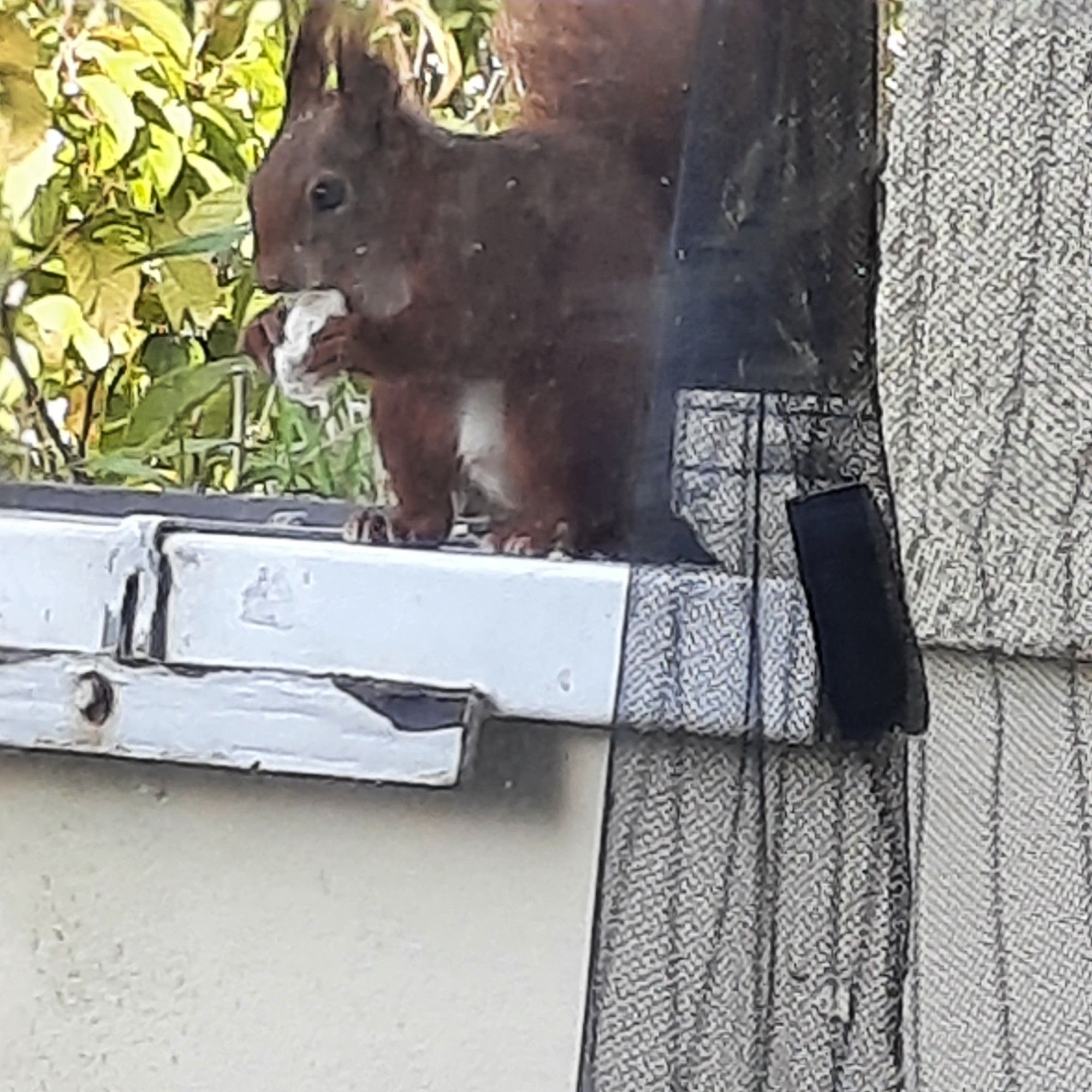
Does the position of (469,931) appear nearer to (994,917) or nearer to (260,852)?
(260,852)

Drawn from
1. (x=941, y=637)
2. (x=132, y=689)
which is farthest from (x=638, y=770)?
(x=132, y=689)

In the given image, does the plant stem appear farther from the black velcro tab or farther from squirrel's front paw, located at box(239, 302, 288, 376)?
the black velcro tab

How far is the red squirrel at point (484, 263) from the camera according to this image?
2.20ft

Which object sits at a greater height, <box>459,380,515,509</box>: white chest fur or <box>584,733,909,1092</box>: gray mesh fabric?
<box>459,380,515,509</box>: white chest fur

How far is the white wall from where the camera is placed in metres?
0.72

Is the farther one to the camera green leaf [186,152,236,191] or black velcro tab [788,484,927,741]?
green leaf [186,152,236,191]

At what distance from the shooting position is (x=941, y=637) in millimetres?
624

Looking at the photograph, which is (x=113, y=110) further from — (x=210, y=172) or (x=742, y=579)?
(x=742, y=579)

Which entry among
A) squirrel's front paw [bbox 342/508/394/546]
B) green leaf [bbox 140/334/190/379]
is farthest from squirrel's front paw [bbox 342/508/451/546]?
green leaf [bbox 140/334/190/379]

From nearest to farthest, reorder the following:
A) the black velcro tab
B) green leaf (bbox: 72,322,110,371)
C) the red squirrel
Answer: the black velcro tab
the red squirrel
green leaf (bbox: 72,322,110,371)

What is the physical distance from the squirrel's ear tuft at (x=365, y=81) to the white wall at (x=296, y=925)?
242 millimetres

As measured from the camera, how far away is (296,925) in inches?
29.1

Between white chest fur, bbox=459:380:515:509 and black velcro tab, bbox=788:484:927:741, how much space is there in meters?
0.16

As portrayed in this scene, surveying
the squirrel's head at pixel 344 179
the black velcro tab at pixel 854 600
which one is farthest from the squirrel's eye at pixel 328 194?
the black velcro tab at pixel 854 600
